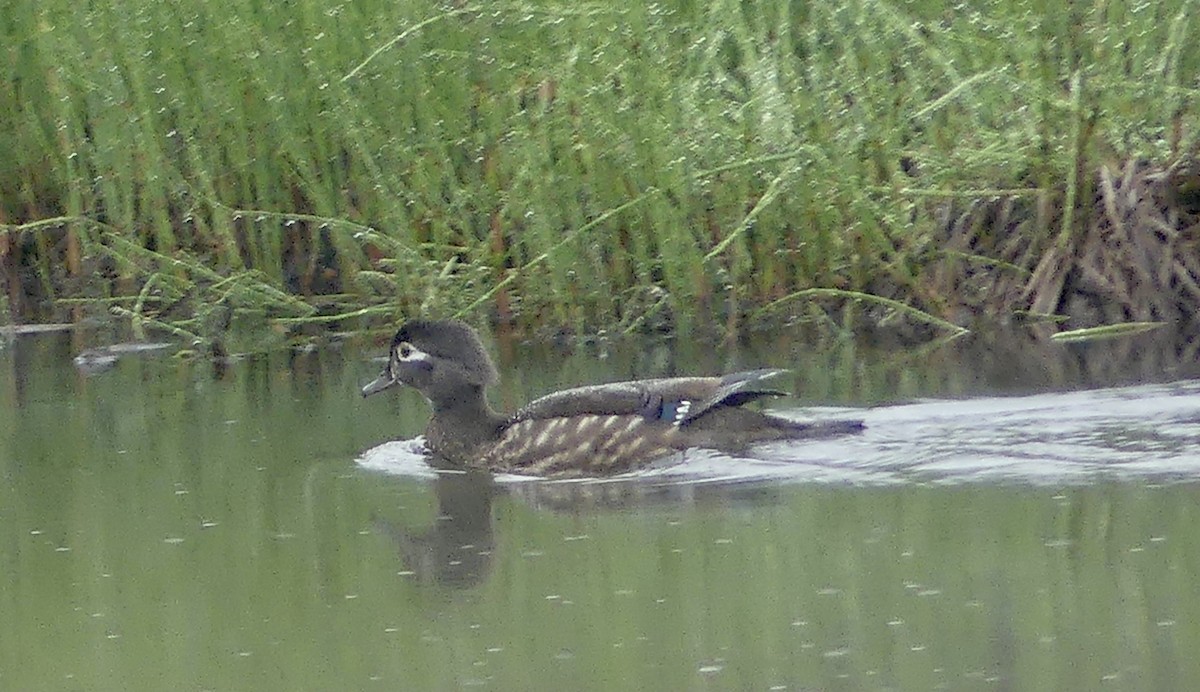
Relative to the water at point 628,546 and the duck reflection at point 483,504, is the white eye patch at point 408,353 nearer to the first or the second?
the water at point 628,546

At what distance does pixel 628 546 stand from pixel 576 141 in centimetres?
386

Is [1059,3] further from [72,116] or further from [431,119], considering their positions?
[72,116]

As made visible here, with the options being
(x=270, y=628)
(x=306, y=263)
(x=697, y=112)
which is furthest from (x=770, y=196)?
(x=270, y=628)

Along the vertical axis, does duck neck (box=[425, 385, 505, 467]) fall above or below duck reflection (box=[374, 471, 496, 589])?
above

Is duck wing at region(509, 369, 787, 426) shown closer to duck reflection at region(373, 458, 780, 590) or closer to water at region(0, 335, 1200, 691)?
water at region(0, 335, 1200, 691)

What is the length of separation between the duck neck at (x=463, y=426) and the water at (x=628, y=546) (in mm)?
100

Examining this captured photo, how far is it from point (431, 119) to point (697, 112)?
4.00 feet

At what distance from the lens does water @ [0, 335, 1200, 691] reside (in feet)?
15.5

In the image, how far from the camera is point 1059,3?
9031mm

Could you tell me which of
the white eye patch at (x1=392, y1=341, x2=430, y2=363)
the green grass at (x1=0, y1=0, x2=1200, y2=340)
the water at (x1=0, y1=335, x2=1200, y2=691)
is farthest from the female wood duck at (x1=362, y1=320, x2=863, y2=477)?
the green grass at (x1=0, y1=0, x2=1200, y2=340)

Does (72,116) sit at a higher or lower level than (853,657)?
higher

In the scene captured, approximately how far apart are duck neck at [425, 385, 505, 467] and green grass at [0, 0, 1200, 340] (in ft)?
4.31

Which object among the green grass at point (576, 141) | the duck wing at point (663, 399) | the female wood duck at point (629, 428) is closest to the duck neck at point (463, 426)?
the female wood duck at point (629, 428)

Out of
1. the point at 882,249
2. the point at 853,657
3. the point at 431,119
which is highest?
the point at 431,119
